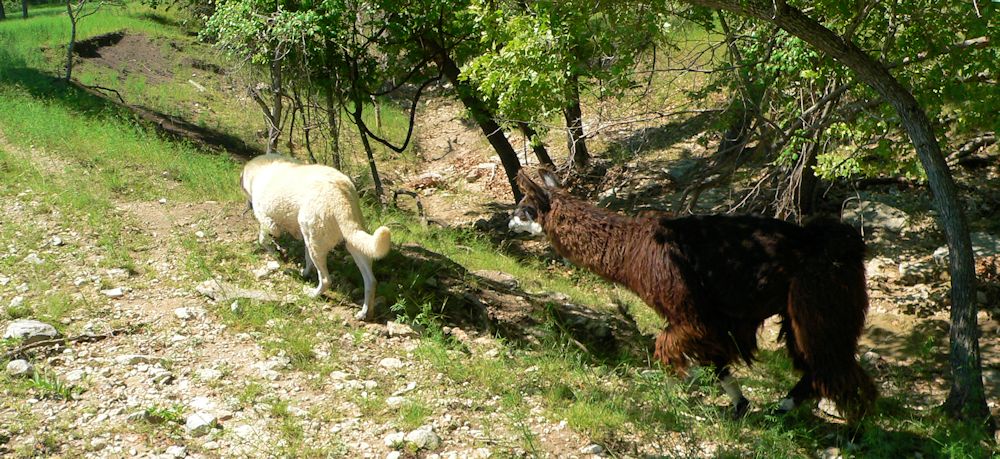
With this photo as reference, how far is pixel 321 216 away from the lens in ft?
23.8

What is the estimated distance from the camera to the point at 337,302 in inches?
303

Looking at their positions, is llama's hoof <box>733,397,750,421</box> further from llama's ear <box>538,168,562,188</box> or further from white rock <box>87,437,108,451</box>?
white rock <box>87,437,108,451</box>

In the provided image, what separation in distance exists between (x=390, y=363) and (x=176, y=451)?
78.5 inches

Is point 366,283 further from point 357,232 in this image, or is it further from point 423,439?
point 423,439

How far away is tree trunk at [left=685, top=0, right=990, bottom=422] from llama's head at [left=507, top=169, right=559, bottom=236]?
2.01 metres

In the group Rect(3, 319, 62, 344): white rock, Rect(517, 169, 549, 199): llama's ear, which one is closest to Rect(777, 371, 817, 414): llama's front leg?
Rect(517, 169, 549, 199): llama's ear

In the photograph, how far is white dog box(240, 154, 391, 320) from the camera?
7164 mm

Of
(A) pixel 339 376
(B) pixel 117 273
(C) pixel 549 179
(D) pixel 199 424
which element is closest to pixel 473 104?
(C) pixel 549 179

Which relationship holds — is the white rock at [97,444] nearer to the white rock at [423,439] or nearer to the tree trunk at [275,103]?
the white rock at [423,439]

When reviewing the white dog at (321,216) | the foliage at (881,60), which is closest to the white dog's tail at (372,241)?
the white dog at (321,216)

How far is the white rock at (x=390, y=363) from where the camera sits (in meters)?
6.56

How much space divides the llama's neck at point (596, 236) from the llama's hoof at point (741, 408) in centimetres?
133

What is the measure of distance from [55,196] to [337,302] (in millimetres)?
4821

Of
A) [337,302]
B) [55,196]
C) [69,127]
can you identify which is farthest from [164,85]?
[337,302]
